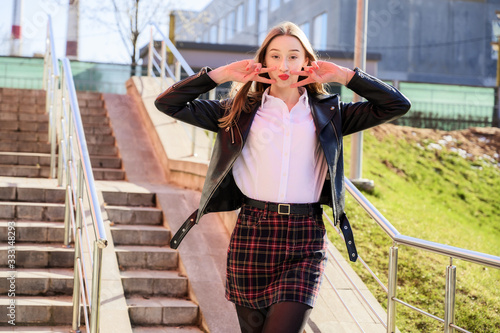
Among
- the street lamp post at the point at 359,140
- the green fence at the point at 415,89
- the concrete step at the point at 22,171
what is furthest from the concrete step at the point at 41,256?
the green fence at the point at 415,89

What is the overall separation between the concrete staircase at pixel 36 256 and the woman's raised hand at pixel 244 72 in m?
2.59

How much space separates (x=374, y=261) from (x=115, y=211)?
8.76ft

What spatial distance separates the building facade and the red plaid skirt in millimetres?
24100

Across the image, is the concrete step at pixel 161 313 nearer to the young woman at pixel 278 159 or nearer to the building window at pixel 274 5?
the young woman at pixel 278 159

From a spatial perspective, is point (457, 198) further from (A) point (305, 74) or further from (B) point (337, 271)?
(A) point (305, 74)

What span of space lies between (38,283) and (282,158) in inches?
119

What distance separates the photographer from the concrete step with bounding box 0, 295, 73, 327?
484 centimetres

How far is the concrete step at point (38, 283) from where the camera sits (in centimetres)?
514

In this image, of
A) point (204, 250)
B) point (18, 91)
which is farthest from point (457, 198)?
point (18, 91)

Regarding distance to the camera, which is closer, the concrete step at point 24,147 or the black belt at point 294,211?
the black belt at point 294,211

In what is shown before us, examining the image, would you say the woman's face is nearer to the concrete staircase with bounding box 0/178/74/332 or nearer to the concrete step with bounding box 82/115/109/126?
the concrete staircase with bounding box 0/178/74/332

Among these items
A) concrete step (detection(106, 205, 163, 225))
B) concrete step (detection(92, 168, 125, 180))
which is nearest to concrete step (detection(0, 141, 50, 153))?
concrete step (detection(92, 168, 125, 180))

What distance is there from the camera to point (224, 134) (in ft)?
10.0

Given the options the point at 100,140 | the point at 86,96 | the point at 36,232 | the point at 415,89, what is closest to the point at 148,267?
the point at 36,232
